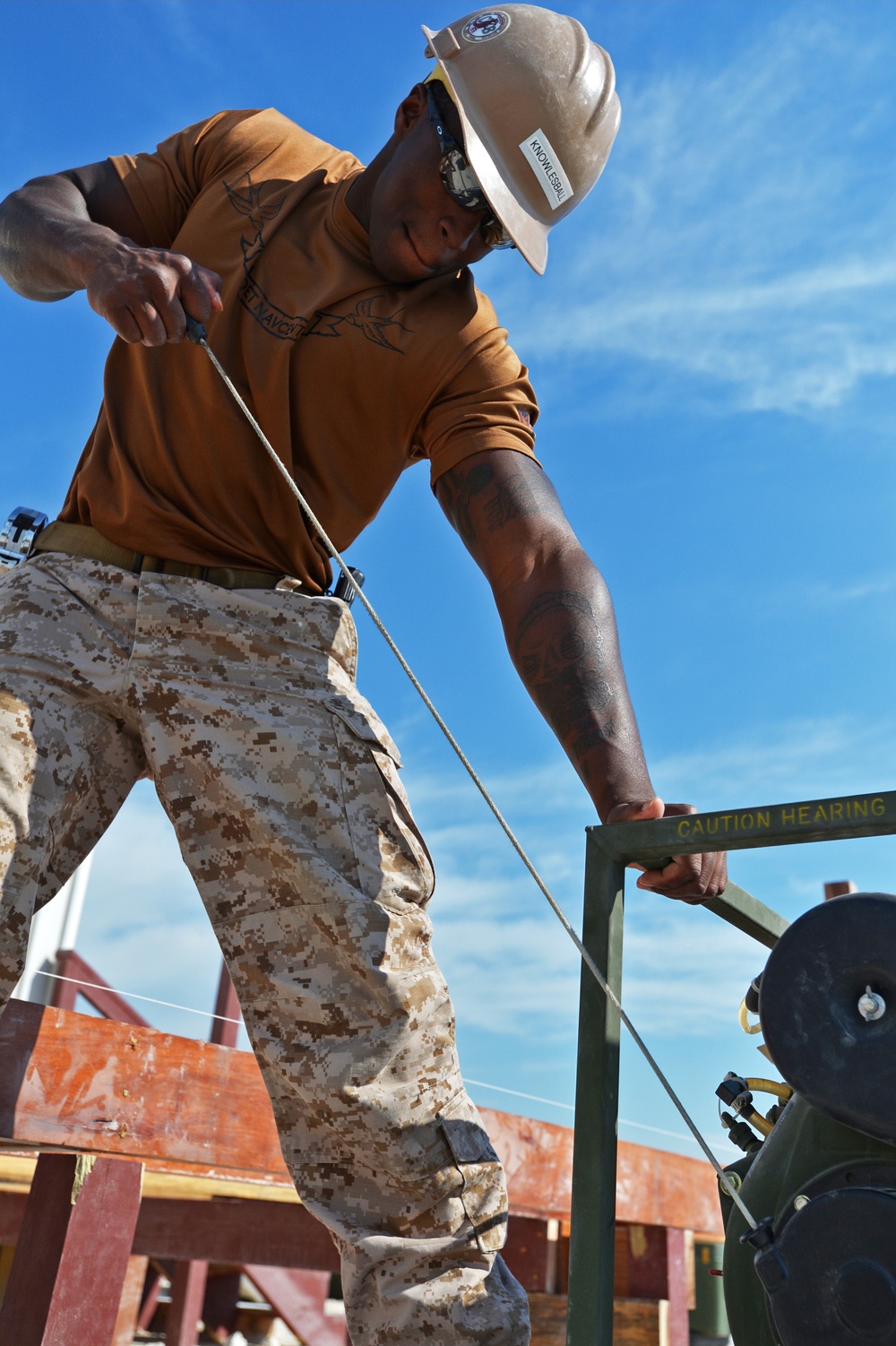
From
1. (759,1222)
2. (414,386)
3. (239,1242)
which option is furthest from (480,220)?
(239,1242)

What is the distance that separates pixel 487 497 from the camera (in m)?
2.12

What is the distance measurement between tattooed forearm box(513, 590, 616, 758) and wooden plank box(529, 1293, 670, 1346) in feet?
6.59

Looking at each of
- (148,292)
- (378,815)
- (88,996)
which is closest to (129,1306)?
(378,815)

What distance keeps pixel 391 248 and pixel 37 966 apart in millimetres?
8310

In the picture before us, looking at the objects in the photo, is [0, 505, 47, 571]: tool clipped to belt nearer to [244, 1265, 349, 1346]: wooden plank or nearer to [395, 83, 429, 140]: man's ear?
[395, 83, 429, 140]: man's ear

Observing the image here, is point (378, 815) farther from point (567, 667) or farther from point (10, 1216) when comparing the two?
point (10, 1216)

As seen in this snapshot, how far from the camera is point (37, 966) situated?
9.19 m

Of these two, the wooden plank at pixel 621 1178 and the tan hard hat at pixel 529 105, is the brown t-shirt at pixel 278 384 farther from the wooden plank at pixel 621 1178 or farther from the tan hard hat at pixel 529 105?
the wooden plank at pixel 621 1178

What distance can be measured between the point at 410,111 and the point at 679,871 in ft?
5.23

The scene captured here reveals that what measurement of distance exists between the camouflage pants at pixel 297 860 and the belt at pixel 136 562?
4 centimetres

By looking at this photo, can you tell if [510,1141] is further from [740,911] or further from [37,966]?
[37,966]

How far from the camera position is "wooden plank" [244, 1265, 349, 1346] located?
15.2 ft

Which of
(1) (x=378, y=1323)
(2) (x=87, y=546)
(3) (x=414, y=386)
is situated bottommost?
(1) (x=378, y=1323)

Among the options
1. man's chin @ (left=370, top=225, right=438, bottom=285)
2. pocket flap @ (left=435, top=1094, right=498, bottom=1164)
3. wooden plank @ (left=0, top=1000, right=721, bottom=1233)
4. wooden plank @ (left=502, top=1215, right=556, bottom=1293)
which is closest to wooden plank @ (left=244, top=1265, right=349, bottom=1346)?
wooden plank @ (left=502, top=1215, right=556, bottom=1293)
